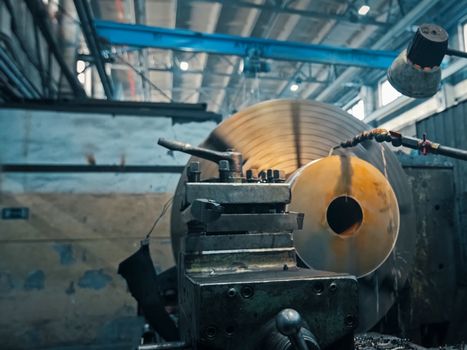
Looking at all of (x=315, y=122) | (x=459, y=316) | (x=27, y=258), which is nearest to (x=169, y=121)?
(x=27, y=258)

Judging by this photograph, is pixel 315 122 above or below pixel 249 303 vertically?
above

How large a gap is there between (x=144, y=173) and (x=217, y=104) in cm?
411

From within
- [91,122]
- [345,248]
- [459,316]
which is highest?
[91,122]

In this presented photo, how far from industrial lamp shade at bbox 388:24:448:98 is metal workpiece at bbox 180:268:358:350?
87 centimetres

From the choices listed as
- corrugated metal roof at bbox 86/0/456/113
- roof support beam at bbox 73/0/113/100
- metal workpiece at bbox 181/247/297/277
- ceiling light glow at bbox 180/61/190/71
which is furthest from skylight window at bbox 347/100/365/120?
metal workpiece at bbox 181/247/297/277

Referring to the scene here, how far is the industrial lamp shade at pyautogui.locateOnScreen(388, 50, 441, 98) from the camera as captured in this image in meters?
1.23

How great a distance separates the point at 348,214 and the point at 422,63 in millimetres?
578

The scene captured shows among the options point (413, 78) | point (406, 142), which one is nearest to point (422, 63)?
point (413, 78)

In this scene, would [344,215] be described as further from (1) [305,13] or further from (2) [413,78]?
(1) [305,13]

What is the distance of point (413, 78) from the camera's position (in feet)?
4.08

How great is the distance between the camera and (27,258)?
2.44 m

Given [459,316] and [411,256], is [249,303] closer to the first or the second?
[411,256]

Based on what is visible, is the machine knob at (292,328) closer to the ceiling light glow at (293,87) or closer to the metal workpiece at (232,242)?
the metal workpiece at (232,242)

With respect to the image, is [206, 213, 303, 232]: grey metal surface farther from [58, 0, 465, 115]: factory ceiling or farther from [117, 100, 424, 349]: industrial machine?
[58, 0, 465, 115]: factory ceiling
